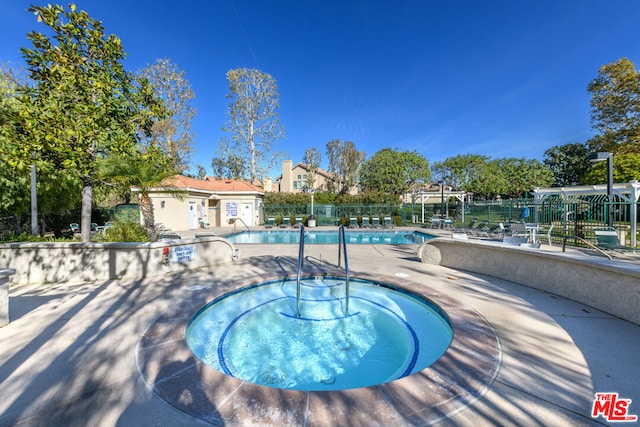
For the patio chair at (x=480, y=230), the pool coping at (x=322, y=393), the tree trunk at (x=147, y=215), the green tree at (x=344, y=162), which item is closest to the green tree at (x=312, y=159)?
the green tree at (x=344, y=162)

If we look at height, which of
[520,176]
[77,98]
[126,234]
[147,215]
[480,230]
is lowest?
[480,230]

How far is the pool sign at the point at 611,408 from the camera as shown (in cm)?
188

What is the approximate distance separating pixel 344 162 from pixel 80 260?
32.8 metres

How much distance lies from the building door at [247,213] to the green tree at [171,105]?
625cm

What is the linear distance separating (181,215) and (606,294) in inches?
814

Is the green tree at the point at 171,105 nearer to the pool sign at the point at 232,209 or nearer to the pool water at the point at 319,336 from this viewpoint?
the pool sign at the point at 232,209

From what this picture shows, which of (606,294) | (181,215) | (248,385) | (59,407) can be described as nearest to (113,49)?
(59,407)

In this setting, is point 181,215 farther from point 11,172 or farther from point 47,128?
point 47,128

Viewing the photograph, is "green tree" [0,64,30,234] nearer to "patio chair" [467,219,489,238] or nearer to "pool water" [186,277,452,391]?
"pool water" [186,277,452,391]

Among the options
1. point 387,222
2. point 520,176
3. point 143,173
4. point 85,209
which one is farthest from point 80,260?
point 520,176

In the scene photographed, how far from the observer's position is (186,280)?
18.6 ft

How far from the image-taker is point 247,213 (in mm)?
22156

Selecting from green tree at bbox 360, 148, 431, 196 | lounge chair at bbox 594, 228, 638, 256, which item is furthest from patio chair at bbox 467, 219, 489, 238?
green tree at bbox 360, 148, 431, 196

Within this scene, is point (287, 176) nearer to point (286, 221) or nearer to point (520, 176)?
point (286, 221)
